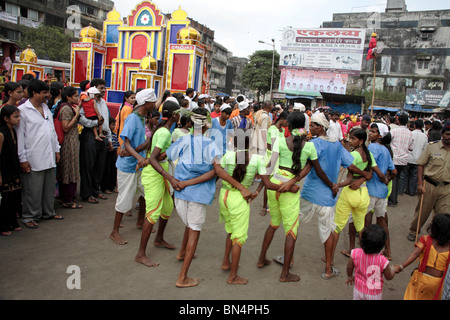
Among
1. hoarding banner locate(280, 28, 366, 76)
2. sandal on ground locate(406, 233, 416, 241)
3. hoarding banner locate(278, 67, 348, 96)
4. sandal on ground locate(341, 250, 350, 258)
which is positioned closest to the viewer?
sandal on ground locate(341, 250, 350, 258)

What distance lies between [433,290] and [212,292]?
1952 millimetres

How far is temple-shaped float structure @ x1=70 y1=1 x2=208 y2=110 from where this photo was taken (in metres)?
12.4

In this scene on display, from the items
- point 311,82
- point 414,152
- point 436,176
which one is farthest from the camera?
point 311,82

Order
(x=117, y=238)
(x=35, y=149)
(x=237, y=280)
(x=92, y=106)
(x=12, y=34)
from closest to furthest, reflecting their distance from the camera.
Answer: (x=237, y=280) < (x=117, y=238) < (x=35, y=149) < (x=92, y=106) < (x=12, y=34)

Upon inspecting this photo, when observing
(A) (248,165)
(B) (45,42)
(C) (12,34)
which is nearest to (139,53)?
(A) (248,165)

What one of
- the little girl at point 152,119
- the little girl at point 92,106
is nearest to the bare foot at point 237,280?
the little girl at point 152,119

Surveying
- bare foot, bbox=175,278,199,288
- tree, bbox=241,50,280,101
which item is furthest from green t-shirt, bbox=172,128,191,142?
tree, bbox=241,50,280,101

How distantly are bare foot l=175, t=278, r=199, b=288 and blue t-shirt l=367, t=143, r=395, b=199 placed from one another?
8.50 feet

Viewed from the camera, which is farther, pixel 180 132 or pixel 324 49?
pixel 324 49

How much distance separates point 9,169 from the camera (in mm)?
4078

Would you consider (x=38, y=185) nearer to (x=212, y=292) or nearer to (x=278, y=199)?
(x=212, y=292)

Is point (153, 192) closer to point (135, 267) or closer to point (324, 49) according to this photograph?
point (135, 267)

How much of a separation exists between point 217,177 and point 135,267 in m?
1.35

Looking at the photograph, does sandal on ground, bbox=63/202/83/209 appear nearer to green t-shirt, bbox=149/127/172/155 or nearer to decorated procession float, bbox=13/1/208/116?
green t-shirt, bbox=149/127/172/155
